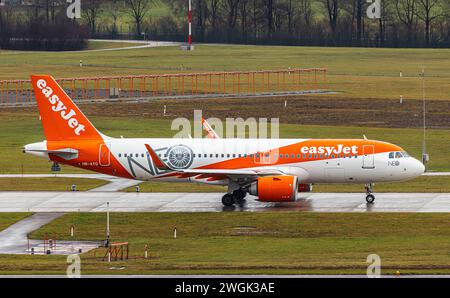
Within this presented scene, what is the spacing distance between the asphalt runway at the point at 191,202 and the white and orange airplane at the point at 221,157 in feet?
4.14

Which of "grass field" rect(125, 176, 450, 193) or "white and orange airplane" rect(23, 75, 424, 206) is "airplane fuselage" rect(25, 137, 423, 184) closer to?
"white and orange airplane" rect(23, 75, 424, 206)

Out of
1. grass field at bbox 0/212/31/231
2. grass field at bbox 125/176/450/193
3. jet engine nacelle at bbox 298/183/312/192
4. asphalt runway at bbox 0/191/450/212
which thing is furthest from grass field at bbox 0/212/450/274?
grass field at bbox 125/176/450/193

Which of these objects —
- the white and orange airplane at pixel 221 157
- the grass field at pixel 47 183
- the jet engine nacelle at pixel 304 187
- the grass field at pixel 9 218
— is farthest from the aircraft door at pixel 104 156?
the jet engine nacelle at pixel 304 187

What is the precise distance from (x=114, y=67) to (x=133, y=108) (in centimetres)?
6912

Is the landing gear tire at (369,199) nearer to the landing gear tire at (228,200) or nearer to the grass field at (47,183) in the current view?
the landing gear tire at (228,200)

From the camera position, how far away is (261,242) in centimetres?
5753

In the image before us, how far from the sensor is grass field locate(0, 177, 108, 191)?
76.6m

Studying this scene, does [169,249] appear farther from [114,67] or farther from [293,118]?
[114,67]

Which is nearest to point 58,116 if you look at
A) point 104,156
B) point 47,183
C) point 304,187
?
point 104,156

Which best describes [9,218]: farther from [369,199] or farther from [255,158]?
[369,199]

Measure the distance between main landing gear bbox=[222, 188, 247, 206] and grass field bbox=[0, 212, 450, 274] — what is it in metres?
2.48

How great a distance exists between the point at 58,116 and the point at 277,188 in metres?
14.8

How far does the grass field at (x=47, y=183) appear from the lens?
251 ft
